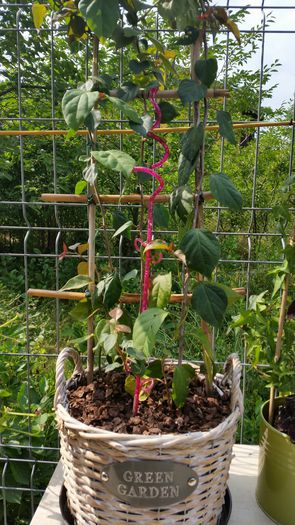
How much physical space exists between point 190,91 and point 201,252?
10.4 inches

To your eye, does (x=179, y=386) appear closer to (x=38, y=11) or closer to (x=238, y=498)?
(x=238, y=498)

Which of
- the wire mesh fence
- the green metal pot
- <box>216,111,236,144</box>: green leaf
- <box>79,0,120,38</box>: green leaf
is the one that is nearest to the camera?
<box>79,0,120,38</box>: green leaf

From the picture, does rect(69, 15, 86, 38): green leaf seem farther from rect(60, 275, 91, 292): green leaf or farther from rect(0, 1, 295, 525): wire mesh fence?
rect(0, 1, 295, 525): wire mesh fence

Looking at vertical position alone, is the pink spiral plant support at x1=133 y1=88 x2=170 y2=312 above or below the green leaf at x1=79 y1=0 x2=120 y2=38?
below

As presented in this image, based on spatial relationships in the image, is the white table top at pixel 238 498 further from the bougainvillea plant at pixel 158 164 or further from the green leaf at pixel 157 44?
the green leaf at pixel 157 44

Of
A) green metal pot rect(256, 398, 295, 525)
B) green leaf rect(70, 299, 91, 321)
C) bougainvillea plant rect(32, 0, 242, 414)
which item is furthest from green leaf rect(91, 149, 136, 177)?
green metal pot rect(256, 398, 295, 525)

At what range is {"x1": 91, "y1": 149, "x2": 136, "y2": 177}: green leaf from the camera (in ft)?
2.59

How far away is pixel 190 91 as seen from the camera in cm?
83

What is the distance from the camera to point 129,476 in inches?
32.1

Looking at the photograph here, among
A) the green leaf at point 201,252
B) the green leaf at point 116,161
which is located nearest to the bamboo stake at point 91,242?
the green leaf at point 116,161

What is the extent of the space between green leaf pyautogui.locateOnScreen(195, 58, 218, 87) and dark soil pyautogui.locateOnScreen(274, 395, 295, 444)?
658 mm

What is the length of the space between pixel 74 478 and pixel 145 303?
334mm

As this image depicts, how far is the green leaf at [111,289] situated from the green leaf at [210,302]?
15 cm

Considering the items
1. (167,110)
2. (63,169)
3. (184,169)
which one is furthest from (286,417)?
(63,169)
